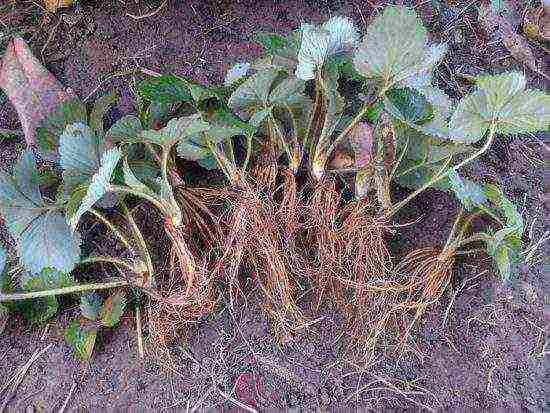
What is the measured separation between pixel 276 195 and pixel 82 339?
1.17 feet

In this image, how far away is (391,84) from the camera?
0.96 m

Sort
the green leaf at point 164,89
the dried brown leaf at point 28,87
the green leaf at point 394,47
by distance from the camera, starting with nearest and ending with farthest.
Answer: the green leaf at point 394,47 → the green leaf at point 164,89 → the dried brown leaf at point 28,87

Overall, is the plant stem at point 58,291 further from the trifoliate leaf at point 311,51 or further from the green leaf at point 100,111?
the trifoliate leaf at point 311,51

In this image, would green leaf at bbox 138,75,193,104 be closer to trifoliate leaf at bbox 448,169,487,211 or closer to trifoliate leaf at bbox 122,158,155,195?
trifoliate leaf at bbox 122,158,155,195

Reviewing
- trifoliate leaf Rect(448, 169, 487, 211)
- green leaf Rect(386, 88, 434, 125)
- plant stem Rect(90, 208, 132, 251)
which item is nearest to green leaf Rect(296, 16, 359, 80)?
green leaf Rect(386, 88, 434, 125)

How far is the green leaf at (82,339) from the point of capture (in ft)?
3.31

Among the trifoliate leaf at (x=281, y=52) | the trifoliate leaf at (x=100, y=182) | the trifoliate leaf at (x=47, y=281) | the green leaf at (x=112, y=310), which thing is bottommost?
the green leaf at (x=112, y=310)

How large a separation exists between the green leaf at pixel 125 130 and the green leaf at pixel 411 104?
1.19 ft

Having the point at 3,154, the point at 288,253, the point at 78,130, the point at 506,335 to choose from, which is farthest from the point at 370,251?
the point at 3,154

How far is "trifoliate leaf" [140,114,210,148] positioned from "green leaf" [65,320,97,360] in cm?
29

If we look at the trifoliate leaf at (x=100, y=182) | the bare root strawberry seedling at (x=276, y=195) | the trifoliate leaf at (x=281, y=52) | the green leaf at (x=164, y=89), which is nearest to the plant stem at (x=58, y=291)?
the bare root strawberry seedling at (x=276, y=195)

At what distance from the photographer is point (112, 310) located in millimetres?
1016

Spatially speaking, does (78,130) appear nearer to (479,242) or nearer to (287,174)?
(287,174)

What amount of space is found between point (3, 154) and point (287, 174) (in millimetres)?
493
